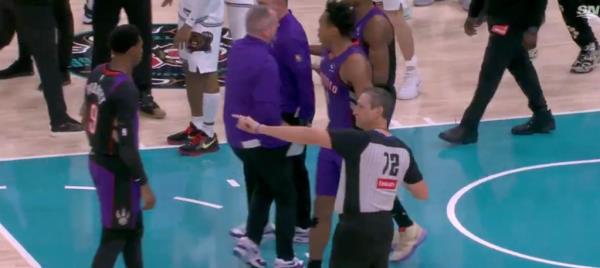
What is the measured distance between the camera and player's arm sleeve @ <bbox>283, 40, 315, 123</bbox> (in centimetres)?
748

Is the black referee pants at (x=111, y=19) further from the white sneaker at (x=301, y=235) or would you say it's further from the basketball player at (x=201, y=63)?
the white sneaker at (x=301, y=235)

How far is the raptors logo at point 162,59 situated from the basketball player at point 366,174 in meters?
5.08

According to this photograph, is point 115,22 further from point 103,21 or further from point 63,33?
point 63,33

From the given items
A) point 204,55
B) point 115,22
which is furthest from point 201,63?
point 115,22

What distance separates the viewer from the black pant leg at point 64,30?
11.2 meters

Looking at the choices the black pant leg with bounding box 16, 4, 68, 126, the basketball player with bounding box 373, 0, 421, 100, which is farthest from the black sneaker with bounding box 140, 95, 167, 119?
the basketball player with bounding box 373, 0, 421, 100

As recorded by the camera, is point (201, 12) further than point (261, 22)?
Yes

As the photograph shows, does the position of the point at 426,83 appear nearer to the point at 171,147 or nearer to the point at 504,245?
the point at 171,147

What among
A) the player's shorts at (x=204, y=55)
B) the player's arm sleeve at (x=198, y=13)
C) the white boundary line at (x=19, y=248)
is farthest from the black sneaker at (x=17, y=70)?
the white boundary line at (x=19, y=248)

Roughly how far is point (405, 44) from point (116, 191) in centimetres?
475

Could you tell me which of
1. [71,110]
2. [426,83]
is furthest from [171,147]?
[426,83]

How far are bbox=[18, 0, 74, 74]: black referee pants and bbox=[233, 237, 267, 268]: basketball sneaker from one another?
4110 millimetres

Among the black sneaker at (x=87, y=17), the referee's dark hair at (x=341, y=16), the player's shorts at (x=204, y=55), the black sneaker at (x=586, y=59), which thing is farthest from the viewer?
the black sneaker at (x=87, y=17)

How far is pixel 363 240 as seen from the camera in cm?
645
